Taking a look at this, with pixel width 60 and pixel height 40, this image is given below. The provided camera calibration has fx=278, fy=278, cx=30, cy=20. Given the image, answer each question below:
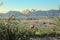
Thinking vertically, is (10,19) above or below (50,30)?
above

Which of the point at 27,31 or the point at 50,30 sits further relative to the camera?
→ the point at 50,30

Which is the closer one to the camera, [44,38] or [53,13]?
[44,38]

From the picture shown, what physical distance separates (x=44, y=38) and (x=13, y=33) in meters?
1.51

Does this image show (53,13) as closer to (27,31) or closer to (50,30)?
(50,30)

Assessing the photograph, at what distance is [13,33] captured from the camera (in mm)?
6852

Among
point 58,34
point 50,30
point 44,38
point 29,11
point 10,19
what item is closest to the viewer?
point 10,19

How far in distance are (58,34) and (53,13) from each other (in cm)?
111

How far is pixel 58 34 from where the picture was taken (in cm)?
880

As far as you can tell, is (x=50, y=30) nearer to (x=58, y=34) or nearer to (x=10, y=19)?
(x=58, y=34)

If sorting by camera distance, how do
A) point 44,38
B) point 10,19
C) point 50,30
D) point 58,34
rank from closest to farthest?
point 10,19
point 44,38
point 58,34
point 50,30

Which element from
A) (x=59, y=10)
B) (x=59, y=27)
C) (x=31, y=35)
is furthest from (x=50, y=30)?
(x=31, y=35)

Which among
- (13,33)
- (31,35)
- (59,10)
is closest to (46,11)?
(59,10)

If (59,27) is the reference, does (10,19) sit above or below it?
above

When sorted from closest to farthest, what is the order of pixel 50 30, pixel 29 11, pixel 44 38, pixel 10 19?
pixel 10 19 → pixel 29 11 → pixel 44 38 → pixel 50 30
